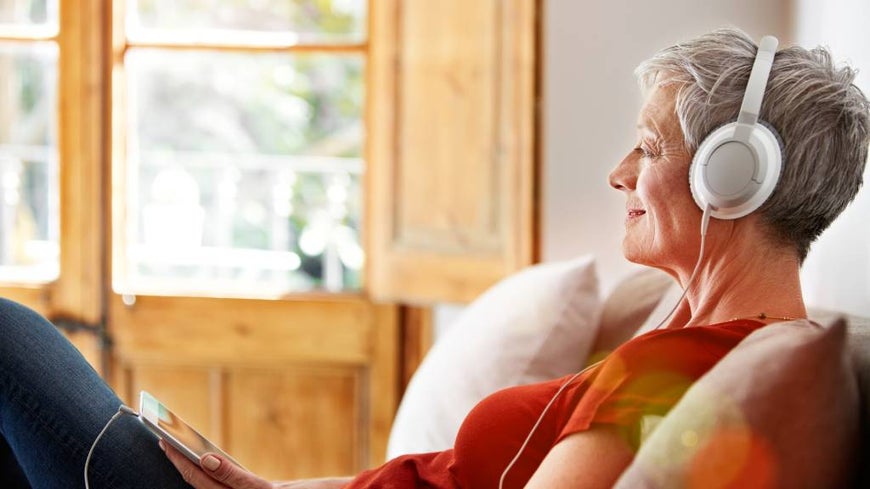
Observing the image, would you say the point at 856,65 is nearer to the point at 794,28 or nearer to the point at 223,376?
the point at 794,28

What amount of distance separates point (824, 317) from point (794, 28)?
1.06 meters

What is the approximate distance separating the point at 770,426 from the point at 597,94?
1670 mm

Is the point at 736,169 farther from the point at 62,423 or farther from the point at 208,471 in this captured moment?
the point at 62,423

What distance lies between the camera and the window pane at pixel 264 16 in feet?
15.4

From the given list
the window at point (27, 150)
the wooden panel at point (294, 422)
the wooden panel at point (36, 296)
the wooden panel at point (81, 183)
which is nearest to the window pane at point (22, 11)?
the window at point (27, 150)

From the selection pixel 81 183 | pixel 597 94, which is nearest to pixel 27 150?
pixel 81 183

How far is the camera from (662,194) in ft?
3.76

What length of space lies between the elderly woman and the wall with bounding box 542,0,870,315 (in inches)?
44.0

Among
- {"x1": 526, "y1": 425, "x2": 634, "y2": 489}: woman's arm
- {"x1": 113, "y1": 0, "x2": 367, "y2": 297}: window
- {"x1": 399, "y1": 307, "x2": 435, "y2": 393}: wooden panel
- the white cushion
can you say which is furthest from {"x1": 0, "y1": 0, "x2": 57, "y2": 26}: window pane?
{"x1": 526, "y1": 425, "x2": 634, "y2": 489}: woman's arm

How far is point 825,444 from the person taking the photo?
0.77m

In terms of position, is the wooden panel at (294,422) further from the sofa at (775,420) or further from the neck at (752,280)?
the sofa at (775,420)

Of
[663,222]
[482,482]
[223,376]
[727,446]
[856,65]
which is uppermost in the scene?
[856,65]

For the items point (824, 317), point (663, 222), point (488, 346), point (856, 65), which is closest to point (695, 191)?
point (663, 222)

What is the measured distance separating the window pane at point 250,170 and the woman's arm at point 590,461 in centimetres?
343
